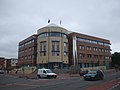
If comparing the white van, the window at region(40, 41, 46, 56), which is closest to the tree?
the window at region(40, 41, 46, 56)

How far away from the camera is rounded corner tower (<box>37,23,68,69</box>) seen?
64.8m

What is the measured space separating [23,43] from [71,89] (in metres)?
76.9

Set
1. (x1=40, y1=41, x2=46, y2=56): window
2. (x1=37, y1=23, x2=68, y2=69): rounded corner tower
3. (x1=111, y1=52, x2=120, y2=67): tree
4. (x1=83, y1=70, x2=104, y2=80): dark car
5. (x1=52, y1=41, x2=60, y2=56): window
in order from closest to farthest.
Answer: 1. (x1=83, y1=70, x2=104, y2=80): dark car
2. (x1=37, y1=23, x2=68, y2=69): rounded corner tower
3. (x1=52, y1=41, x2=60, y2=56): window
4. (x1=40, y1=41, x2=46, y2=56): window
5. (x1=111, y1=52, x2=120, y2=67): tree

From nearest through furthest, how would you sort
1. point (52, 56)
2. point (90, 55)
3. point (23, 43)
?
1. point (52, 56)
2. point (90, 55)
3. point (23, 43)

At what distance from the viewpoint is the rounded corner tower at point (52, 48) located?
6481cm

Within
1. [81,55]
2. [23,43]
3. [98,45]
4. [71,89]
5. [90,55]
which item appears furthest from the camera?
[23,43]

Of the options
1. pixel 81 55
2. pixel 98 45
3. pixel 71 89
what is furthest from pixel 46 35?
pixel 71 89

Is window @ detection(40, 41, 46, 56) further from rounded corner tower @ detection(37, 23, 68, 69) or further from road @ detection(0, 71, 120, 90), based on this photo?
road @ detection(0, 71, 120, 90)

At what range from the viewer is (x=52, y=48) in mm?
65500

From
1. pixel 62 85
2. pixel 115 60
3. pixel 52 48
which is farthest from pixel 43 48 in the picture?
pixel 62 85

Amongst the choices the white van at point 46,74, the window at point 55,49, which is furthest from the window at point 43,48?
the white van at point 46,74

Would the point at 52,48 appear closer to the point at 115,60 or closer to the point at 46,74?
the point at 46,74

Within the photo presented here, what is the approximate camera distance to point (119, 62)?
8988cm

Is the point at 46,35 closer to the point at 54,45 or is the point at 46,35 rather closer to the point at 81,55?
the point at 54,45
